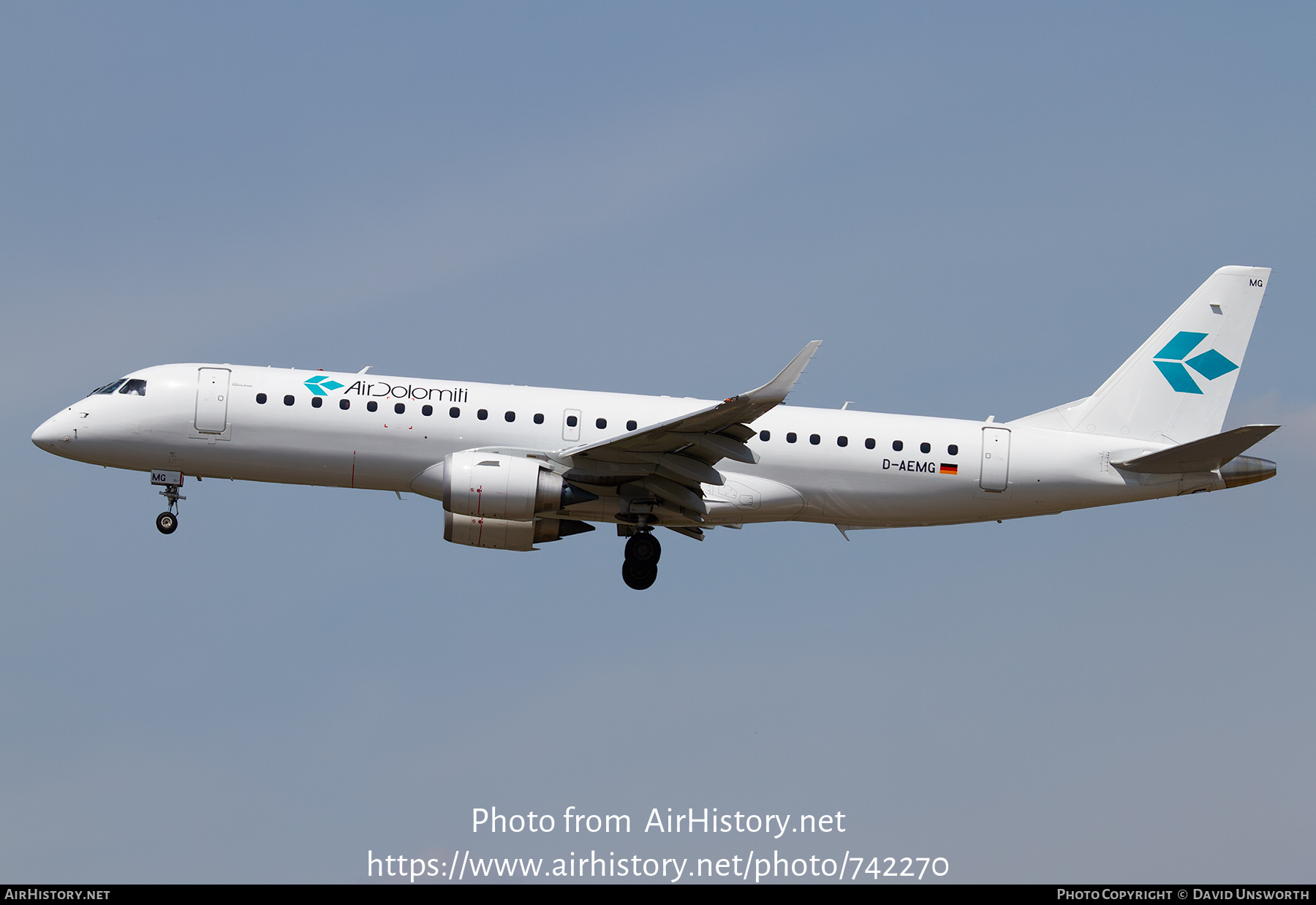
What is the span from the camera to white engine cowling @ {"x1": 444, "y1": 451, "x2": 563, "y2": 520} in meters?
27.6

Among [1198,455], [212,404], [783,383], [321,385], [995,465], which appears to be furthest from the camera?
[995,465]

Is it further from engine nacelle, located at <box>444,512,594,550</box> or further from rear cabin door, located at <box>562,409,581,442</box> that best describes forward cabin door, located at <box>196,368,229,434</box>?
rear cabin door, located at <box>562,409,581,442</box>

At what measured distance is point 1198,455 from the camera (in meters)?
29.5

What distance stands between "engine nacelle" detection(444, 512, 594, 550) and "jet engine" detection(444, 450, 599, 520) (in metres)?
0.70

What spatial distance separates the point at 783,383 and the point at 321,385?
1025cm

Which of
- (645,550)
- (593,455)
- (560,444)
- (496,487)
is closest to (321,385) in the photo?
(496,487)

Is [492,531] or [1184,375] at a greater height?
[1184,375]

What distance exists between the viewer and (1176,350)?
3278 centimetres

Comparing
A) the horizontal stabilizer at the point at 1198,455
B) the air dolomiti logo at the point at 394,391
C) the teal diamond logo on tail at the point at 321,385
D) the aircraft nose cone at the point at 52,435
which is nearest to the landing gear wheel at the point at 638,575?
the air dolomiti logo at the point at 394,391

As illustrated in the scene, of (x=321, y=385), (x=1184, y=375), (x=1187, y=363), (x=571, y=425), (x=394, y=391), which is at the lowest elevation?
(x=571, y=425)

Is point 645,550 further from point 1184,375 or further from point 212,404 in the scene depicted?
point 1184,375

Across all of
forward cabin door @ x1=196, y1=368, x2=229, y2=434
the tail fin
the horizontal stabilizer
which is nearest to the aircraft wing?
forward cabin door @ x1=196, y1=368, x2=229, y2=434
